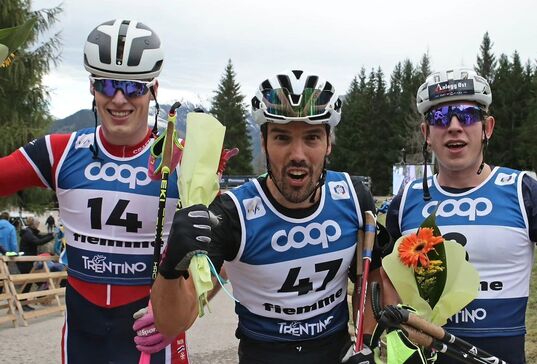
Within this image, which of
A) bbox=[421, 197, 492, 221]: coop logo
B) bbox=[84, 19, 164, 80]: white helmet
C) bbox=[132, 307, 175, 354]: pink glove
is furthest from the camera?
bbox=[84, 19, 164, 80]: white helmet

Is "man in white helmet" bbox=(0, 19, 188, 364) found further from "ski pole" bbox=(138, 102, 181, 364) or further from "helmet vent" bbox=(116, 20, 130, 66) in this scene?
"ski pole" bbox=(138, 102, 181, 364)

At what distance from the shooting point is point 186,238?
6.95ft

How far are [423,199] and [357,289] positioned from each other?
703mm

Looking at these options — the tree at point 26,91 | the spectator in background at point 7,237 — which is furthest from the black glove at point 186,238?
the tree at point 26,91

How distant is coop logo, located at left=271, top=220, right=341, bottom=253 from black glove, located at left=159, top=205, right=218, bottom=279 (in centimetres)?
68

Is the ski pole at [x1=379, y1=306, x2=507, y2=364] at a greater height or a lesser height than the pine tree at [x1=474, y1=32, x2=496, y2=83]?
lesser

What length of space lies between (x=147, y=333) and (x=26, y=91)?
707 inches

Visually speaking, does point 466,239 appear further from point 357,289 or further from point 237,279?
point 237,279

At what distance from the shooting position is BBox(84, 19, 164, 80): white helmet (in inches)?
124

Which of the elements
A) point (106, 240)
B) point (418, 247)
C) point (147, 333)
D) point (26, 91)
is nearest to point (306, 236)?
point (418, 247)

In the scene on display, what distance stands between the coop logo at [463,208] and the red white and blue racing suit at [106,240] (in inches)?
56.9

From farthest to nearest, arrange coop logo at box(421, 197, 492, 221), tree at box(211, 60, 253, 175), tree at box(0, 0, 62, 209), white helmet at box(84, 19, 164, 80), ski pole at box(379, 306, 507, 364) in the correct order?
tree at box(211, 60, 253, 175) → tree at box(0, 0, 62, 209) → white helmet at box(84, 19, 164, 80) → coop logo at box(421, 197, 492, 221) → ski pole at box(379, 306, 507, 364)

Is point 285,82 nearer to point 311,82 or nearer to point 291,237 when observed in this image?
point 311,82

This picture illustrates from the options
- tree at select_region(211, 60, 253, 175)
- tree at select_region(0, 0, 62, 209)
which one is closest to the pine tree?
tree at select_region(211, 60, 253, 175)
